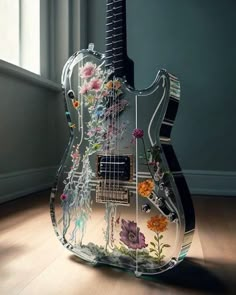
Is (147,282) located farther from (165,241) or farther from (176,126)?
(176,126)

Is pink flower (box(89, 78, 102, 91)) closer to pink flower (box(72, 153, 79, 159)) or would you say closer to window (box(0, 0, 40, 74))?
pink flower (box(72, 153, 79, 159))

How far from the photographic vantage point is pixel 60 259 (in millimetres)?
684

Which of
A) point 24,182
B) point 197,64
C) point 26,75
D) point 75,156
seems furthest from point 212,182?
point 75,156

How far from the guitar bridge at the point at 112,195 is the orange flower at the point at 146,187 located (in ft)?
0.11

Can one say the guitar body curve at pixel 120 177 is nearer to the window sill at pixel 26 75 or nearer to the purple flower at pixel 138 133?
the purple flower at pixel 138 133

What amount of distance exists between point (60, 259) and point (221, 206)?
2.77ft

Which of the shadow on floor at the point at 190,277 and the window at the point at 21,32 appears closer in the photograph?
the shadow on floor at the point at 190,277

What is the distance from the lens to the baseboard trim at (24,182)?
51.9 inches

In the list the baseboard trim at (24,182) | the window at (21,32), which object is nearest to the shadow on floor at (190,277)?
the baseboard trim at (24,182)

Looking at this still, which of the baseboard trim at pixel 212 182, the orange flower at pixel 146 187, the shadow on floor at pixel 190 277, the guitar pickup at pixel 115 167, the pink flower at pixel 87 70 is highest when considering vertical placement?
the pink flower at pixel 87 70

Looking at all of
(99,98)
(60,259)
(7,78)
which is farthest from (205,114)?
(60,259)

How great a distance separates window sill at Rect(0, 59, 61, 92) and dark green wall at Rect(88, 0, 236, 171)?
1.43 ft

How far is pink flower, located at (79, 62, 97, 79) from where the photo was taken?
0.71m

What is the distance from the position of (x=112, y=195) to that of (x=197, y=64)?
1225 millimetres
